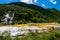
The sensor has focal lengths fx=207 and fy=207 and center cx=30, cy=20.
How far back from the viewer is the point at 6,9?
6341 cm

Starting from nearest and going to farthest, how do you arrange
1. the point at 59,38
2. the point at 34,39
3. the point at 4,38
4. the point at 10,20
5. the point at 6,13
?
1. the point at 4,38
2. the point at 34,39
3. the point at 59,38
4. the point at 10,20
5. the point at 6,13

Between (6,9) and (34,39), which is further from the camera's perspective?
(6,9)

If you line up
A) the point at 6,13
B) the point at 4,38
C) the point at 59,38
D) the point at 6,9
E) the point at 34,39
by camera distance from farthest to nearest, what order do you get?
the point at 6,9
the point at 6,13
the point at 59,38
the point at 34,39
the point at 4,38

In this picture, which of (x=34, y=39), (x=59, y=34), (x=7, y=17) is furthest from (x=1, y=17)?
(x=34, y=39)

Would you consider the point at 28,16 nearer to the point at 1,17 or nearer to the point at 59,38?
the point at 1,17

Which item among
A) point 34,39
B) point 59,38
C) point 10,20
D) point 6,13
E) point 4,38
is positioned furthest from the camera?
point 6,13

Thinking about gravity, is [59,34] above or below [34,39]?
below

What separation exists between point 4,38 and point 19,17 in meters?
42.6

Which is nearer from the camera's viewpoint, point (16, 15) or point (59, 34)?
point (59, 34)

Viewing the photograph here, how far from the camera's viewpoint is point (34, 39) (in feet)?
52.7

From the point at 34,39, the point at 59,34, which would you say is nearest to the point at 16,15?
the point at 59,34

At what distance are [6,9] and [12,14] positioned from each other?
275 inches

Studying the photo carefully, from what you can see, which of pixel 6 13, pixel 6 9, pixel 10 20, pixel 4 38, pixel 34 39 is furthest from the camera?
pixel 6 9

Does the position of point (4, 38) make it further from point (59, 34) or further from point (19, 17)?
point (19, 17)
